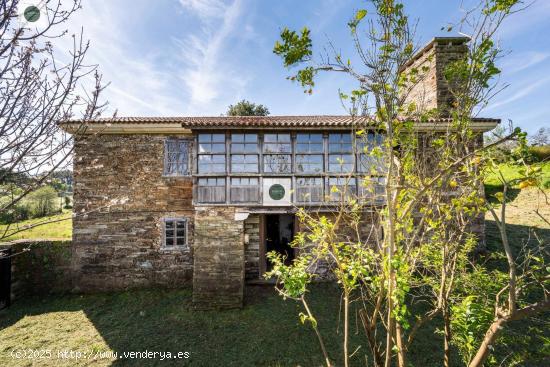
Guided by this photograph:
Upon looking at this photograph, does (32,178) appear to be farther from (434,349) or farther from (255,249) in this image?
(434,349)

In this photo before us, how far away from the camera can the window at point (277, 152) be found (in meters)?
8.85

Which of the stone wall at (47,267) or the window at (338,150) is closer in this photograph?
the window at (338,150)

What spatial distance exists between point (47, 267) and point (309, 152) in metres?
10.5

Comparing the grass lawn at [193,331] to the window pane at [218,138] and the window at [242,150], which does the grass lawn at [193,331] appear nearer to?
the window at [242,150]

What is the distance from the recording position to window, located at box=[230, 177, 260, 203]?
8711 millimetres

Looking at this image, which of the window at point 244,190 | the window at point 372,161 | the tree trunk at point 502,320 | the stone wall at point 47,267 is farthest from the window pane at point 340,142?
the stone wall at point 47,267

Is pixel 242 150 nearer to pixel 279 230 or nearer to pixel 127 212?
pixel 127 212

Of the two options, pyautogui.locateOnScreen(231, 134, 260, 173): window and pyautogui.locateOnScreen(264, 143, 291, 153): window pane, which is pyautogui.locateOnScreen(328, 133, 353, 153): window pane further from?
pyautogui.locateOnScreen(231, 134, 260, 173): window

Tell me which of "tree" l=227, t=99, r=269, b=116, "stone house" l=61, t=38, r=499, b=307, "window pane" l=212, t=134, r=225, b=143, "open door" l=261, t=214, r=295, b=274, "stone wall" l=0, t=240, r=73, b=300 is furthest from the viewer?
"tree" l=227, t=99, r=269, b=116

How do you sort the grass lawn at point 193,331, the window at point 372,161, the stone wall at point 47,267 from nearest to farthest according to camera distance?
the window at point 372,161 → the grass lawn at point 193,331 → the stone wall at point 47,267

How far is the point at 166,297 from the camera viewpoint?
28.6ft

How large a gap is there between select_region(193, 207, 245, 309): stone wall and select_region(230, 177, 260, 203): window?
483 mm

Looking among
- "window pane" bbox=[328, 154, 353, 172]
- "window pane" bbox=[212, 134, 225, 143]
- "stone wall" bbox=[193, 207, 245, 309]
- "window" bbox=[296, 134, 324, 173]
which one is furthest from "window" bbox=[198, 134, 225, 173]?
"window pane" bbox=[328, 154, 353, 172]

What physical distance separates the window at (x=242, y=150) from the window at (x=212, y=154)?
378 mm
